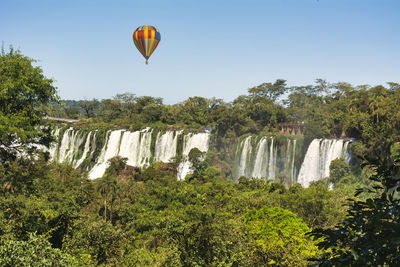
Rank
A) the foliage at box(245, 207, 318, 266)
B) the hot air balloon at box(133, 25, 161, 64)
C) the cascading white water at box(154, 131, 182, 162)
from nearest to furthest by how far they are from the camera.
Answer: the foliage at box(245, 207, 318, 266) → the hot air balloon at box(133, 25, 161, 64) → the cascading white water at box(154, 131, 182, 162)

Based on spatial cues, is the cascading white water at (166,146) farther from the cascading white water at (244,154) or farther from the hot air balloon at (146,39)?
the hot air balloon at (146,39)

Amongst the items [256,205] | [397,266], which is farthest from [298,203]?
[397,266]

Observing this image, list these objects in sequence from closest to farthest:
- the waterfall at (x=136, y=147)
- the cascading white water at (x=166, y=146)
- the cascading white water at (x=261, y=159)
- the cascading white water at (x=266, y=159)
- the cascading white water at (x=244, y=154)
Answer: the cascading white water at (x=266, y=159)
the cascading white water at (x=261, y=159)
the cascading white water at (x=244, y=154)
the cascading white water at (x=166, y=146)
the waterfall at (x=136, y=147)

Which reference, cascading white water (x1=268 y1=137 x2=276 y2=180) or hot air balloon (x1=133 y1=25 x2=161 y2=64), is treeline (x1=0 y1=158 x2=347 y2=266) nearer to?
hot air balloon (x1=133 y1=25 x2=161 y2=64)

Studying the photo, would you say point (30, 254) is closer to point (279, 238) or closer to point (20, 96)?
point (20, 96)

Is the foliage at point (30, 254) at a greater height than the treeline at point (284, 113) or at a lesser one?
lesser

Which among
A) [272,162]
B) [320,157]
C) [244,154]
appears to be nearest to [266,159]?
[272,162]

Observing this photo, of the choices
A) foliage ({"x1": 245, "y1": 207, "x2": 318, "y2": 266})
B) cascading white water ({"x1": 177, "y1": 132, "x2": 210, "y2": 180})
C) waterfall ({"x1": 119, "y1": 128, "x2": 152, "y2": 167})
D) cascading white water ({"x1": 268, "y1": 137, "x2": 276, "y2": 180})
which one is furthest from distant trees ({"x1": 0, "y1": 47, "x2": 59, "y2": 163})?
waterfall ({"x1": 119, "y1": 128, "x2": 152, "y2": 167})

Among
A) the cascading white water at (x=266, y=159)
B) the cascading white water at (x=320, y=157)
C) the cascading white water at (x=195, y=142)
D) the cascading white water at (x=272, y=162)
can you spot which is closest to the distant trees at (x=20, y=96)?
the cascading white water at (x=320, y=157)
